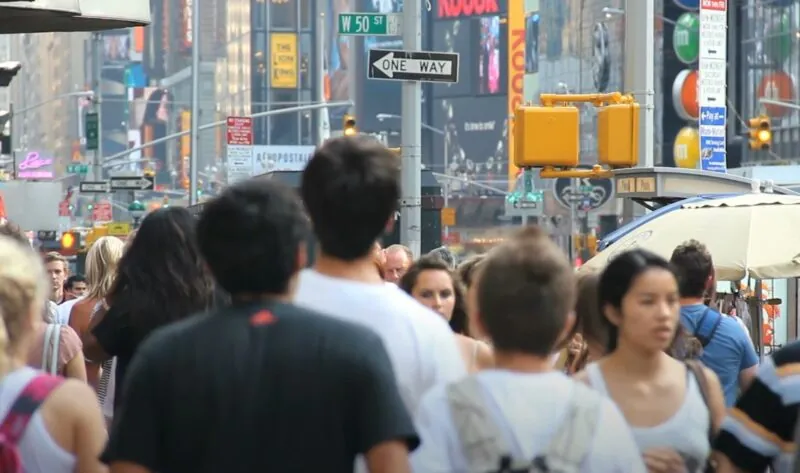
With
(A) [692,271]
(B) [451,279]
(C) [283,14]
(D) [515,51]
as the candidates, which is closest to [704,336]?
(A) [692,271]

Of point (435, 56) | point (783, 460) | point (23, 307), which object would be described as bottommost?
point (783, 460)

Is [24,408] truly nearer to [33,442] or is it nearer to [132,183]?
[33,442]

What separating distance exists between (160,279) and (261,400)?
2.49 meters

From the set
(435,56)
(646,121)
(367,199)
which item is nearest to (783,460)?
(367,199)

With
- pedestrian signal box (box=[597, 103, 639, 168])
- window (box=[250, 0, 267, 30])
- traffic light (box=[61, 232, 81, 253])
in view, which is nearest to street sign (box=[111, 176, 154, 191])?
traffic light (box=[61, 232, 81, 253])

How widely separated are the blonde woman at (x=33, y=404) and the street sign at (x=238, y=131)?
2113 inches

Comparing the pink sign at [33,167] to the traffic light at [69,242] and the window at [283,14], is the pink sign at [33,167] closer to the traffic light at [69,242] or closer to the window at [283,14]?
the window at [283,14]

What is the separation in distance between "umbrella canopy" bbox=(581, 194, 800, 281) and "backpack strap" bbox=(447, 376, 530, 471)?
842 centimetres

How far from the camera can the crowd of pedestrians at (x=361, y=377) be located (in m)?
4.44

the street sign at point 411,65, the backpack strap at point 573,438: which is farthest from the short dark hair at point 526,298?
the street sign at point 411,65

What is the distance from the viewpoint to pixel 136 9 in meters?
15.6

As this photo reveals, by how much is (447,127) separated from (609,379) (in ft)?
480

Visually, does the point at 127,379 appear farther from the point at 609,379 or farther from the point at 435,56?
the point at 435,56

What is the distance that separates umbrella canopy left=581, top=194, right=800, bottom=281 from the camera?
1352cm
